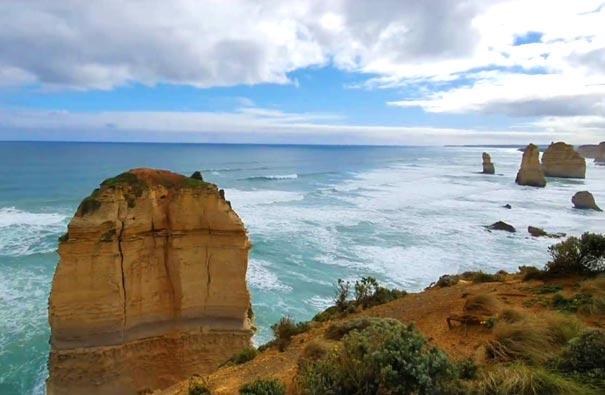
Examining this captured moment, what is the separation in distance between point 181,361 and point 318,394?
27.7 ft

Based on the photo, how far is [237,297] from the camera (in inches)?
507

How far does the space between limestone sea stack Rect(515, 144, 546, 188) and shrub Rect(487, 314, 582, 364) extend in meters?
61.8

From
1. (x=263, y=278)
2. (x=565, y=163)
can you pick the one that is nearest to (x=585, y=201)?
(x=263, y=278)

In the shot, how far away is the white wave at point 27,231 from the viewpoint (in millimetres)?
24578

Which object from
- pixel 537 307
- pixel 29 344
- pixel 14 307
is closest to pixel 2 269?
pixel 14 307

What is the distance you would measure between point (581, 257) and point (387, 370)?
8025 millimetres

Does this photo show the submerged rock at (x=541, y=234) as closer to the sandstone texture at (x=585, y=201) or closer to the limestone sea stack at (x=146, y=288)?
the sandstone texture at (x=585, y=201)

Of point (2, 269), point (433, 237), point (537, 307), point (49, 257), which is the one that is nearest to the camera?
point (537, 307)

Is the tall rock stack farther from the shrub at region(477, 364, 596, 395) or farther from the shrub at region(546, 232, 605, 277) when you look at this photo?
the shrub at region(477, 364, 596, 395)

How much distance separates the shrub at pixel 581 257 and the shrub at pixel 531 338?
399cm

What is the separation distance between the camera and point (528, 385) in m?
4.88

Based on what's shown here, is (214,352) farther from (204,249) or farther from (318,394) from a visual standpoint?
(318,394)

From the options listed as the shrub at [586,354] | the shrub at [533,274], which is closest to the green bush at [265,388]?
the shrub at [586,354]

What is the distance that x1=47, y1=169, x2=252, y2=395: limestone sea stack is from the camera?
1125cm
